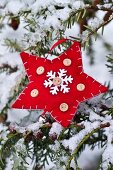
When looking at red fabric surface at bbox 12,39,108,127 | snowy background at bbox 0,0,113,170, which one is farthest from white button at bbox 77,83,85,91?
snowy background at bbox 0,0,113,170

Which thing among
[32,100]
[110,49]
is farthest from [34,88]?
[110,49]

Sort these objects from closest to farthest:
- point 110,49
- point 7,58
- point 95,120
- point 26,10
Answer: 1. point 95,120
2. point 26,10
3. point 7,58
4. point 110,49

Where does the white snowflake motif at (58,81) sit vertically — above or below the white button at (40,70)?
below

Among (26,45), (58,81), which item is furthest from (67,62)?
(26,45)

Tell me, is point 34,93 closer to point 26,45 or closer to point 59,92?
point 59,92

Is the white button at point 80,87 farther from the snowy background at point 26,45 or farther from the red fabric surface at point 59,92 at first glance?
the snowy background at point 26,45

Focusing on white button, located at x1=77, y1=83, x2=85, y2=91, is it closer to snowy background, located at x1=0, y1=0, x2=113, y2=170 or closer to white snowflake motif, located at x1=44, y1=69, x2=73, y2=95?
white snowflake motif, located at x1=44, y1=69, x2=73, y2=95

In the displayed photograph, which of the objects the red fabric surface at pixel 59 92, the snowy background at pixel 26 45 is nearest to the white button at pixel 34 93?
the red fabric surface at pixel 59 92

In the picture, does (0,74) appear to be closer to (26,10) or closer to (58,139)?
(26,10)
